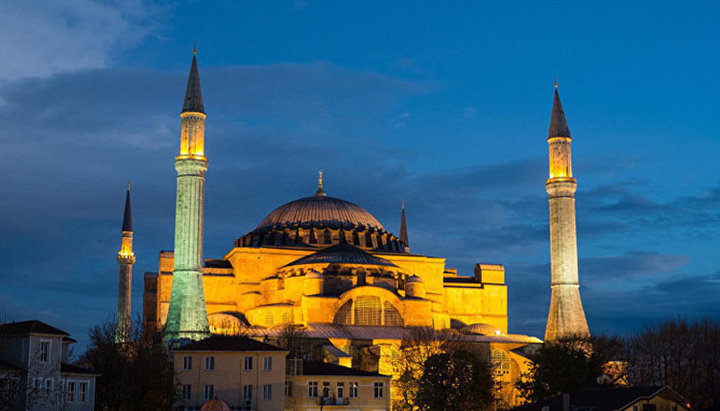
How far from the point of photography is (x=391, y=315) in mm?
64188

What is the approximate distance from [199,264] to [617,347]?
23884 millimetres

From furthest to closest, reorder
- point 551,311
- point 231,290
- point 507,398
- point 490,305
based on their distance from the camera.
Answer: point 490,305 < point 231,290 < point 551,311 < point 507,398

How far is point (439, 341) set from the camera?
59688 millimetres

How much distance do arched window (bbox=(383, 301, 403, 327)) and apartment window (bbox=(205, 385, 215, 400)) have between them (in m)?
22.8

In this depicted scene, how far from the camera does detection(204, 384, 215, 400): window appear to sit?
138 feet

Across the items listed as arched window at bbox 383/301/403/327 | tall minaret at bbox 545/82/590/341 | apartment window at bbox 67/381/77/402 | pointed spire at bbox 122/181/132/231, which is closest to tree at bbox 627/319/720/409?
tall minaret at bbox 545/82/590/341

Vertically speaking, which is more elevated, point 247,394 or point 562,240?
point 562,240

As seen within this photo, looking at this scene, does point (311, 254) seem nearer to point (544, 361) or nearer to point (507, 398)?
point (507, 398)

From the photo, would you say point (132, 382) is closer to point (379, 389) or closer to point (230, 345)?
point (230, 345)

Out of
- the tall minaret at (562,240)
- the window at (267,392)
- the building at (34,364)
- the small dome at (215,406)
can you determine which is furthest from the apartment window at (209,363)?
the tall minaret at (562,240)

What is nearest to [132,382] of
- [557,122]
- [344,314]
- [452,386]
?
[452,386]

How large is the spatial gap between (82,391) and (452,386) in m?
16.7

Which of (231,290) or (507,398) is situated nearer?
(507,398)

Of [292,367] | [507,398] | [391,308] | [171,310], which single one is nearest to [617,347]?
[507,398]
